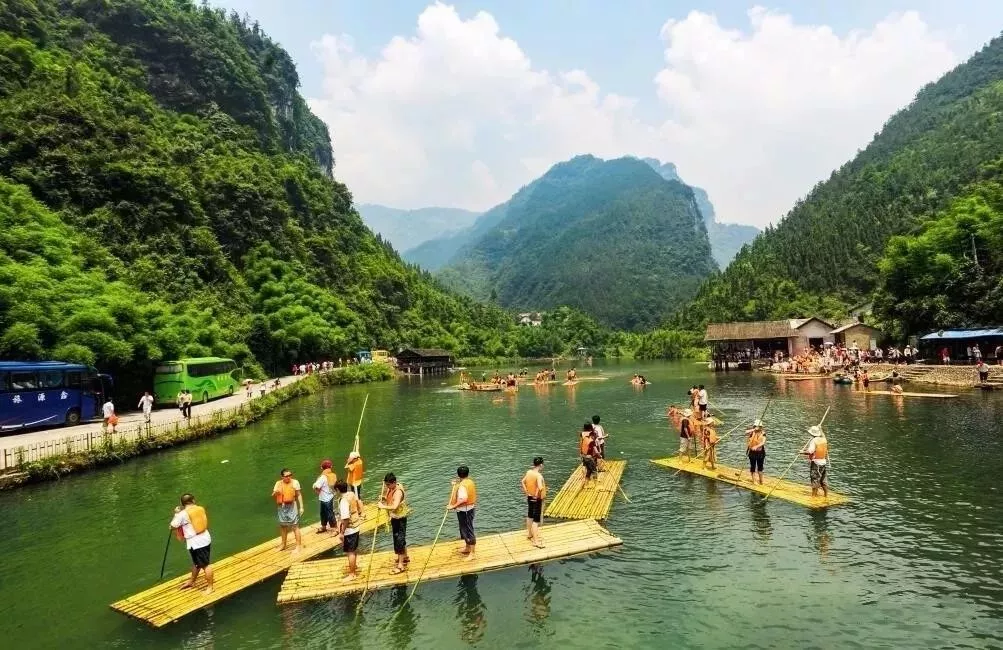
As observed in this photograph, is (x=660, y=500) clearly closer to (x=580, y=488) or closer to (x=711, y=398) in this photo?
(x=580, y=488)

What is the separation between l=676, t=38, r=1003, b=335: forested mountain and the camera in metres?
58.6

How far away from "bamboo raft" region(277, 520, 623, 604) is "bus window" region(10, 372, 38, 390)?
2386cm

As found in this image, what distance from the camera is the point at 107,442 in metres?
25.9

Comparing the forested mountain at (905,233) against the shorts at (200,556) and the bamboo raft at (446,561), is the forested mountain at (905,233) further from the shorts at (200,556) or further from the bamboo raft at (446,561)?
the shorts at (200,556)

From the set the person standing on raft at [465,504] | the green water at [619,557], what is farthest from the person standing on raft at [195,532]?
the person standing on raft at [465,504]

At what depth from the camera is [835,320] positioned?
92.8 metres

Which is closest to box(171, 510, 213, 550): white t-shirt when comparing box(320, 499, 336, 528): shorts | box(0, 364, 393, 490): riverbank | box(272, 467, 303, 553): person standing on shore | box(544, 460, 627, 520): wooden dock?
box(272, 467, 303, 553): person standing on shore

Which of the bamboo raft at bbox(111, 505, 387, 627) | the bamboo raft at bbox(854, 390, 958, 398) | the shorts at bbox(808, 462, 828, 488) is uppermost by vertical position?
the shorts at bbox(808, 462, 828, 488)

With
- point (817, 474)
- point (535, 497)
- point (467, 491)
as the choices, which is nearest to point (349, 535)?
point (467, 491)

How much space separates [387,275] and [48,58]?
68520mm

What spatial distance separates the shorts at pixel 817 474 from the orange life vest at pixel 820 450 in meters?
0.31

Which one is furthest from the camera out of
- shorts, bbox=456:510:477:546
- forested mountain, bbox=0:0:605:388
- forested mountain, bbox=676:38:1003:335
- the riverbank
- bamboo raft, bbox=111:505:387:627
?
forested mountain, bbox=676:38:1003:335

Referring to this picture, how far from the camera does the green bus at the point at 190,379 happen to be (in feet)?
132

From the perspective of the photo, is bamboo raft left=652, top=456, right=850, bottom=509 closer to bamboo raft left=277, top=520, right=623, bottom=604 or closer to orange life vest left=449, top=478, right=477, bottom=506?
bamboo raft left=277, top=520, right=623, bottom=604
